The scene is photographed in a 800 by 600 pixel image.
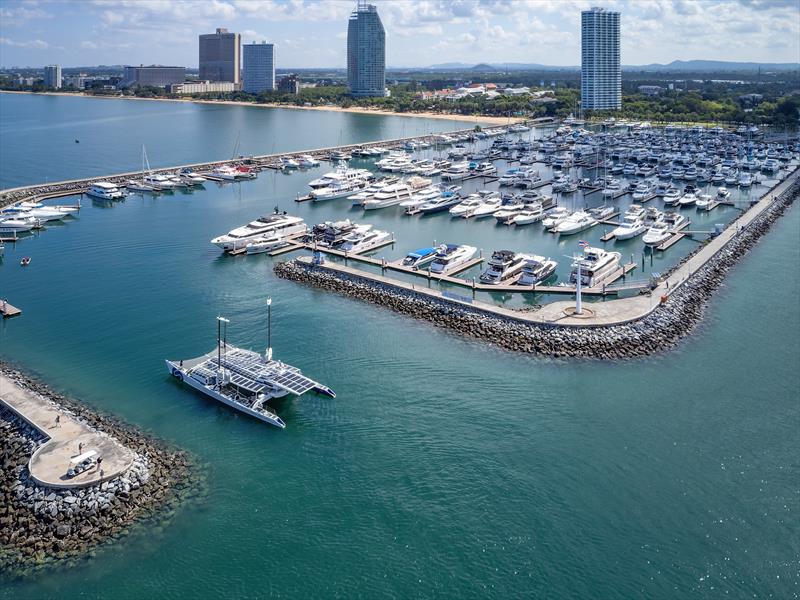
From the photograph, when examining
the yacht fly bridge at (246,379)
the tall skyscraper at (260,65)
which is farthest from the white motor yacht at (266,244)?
the tall skyscraper at (260,65)

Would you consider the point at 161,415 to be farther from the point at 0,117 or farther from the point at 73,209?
the point at 0,117

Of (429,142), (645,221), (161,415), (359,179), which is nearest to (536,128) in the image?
(429,142)

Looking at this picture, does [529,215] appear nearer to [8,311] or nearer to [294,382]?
[294,382]

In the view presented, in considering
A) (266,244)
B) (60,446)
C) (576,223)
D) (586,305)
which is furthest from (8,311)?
(576,223)

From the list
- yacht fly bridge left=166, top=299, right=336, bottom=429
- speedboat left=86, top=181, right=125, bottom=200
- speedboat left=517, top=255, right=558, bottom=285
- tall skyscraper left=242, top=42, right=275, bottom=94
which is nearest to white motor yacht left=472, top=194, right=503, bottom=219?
speedboat left=517, top=255, right=558, bottom=285

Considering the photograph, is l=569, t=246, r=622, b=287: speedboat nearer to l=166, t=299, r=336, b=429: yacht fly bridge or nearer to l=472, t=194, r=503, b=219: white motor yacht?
l=472, t=194, r=503, b=219: white motor yacht

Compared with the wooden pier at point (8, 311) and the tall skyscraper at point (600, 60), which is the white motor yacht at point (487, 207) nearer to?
the wooden pier at point (8, 311)
